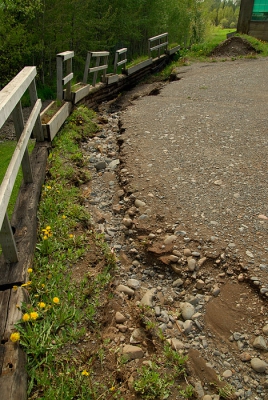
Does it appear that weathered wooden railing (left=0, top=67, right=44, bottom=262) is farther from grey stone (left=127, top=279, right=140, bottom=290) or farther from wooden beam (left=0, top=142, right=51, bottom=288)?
grey stone (left=127, top=279, right=140, bottom=290)

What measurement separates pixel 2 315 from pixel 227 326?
6.33 feet

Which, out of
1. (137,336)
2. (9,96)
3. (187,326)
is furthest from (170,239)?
(9,96)

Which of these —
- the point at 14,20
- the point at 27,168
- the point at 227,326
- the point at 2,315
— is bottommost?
the point at 227,326

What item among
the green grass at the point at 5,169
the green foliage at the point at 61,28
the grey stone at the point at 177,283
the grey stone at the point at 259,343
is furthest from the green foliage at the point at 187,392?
the green foliage at the point at 61,28

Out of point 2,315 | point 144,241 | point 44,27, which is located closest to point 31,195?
point 144,241

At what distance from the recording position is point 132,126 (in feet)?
24.9

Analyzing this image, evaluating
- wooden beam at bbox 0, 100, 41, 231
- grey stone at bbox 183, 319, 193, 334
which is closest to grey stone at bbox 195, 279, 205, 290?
grey stone at bbox 183, 319, 193, 334

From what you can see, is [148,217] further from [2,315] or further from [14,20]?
[14,20]

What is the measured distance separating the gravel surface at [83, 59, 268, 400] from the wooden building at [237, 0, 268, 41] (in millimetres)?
12862

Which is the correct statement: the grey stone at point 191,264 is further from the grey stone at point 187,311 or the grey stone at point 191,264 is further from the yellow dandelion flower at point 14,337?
the yellow dandelion flower at point 14,337

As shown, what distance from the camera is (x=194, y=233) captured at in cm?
408

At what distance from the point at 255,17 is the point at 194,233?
59.8ft

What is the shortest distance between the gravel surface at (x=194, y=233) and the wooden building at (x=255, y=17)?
42.2 feet

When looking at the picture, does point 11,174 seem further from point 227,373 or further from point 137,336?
point 227,373
